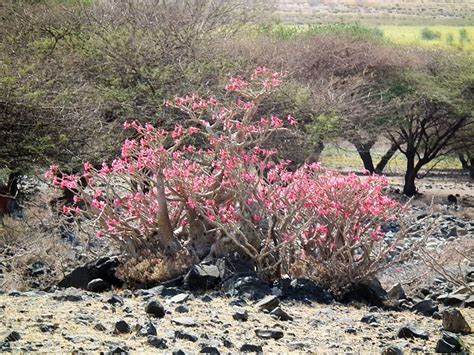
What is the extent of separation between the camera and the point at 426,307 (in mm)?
9930

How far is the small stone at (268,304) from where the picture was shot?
8992 millimetres

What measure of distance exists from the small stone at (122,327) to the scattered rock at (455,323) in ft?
10.5

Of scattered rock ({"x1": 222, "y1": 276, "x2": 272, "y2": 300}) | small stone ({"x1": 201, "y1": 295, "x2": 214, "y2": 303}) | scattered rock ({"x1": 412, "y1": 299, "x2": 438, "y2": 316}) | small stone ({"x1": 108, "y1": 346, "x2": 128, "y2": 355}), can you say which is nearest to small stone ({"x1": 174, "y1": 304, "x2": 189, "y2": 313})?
small stone ({"x1": 201, "y1": 295, "x2": 214, "y2": 303})

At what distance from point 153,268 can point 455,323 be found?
4.05 metres

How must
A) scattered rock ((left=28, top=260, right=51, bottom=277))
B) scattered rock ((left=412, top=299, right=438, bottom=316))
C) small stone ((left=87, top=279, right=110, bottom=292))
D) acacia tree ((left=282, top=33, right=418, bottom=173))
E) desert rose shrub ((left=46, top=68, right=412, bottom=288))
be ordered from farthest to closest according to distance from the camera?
1. acacia tree ((left=282, top=33, right=418, bottom=173))
2. scattered rock ((left=28, top=260, right=51, bottom=277))
3. desert rose shrub ((left=46, top=68, right=412, bottom=288))
4. small stone ((left=87, top=279, right=110, bottom=292))
5. scattered rock ((left=412, top=299, right=438, bottom=316))

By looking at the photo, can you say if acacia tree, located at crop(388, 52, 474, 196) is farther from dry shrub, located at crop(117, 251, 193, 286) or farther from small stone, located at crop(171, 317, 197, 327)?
small stone, located at crop(171, 317, 197, 327)

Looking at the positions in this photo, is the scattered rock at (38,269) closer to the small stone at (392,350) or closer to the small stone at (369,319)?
the small stone at (369,319)

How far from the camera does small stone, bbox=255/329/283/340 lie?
7792mm

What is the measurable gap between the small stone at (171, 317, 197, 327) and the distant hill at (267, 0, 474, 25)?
9622 centimetres

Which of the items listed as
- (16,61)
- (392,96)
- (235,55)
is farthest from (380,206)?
(392,96)

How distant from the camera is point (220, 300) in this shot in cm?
953

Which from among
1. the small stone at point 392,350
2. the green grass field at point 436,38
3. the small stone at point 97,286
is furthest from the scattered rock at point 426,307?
the green grass field at point 436,38

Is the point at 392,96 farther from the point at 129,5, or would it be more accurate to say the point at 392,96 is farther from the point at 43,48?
the point at 43,48

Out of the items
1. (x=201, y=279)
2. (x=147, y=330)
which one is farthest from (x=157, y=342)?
(x=201, y=279)
